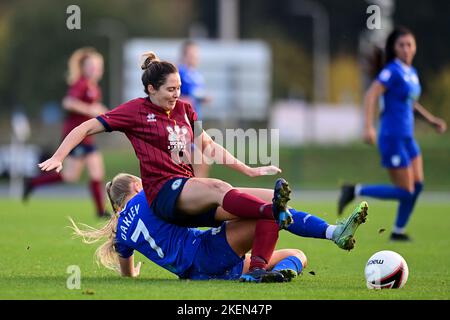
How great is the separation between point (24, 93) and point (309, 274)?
53.4 m

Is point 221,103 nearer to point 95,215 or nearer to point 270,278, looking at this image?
point 95,215

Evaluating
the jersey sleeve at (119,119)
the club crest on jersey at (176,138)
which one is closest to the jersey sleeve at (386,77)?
the club crest on jersey at (176,138)

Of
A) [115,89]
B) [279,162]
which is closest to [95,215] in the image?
[279,162]

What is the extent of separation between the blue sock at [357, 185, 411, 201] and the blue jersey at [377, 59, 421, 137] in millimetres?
661

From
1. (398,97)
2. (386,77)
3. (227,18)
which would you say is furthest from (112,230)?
(227,18)

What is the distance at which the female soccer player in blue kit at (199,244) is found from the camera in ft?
25.4

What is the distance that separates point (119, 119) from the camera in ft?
26.0

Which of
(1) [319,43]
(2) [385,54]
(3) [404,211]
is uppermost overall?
(1) [319,43]

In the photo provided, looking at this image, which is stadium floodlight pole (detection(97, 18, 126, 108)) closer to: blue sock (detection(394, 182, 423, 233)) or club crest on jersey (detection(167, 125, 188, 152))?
blue sock (detection(394, 182, 423, 233))

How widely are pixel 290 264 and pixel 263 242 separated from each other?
22.1 inches

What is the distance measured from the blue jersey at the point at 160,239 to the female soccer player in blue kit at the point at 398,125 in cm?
512

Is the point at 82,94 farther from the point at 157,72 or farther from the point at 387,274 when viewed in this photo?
the point at 387,274

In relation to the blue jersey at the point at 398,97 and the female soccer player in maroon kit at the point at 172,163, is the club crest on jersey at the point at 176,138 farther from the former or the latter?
the blue jersey at the point at 398,97
